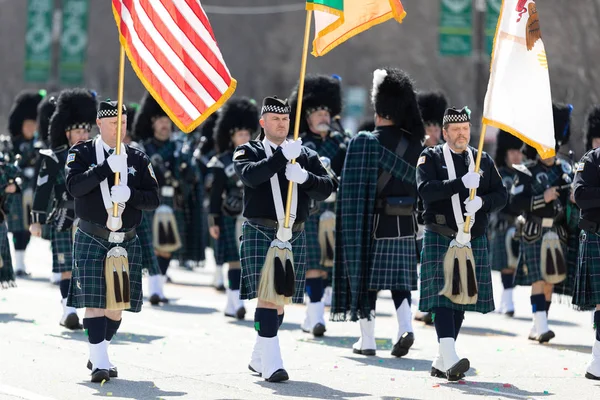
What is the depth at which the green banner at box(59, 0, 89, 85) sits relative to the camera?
110 ft

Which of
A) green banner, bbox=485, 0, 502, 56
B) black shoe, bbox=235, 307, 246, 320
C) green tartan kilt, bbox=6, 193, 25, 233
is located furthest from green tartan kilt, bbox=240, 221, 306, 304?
green banner, bbox=485, 0, 502, 56

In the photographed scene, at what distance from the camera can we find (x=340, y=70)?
58094mm

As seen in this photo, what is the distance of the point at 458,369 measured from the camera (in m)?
9.14

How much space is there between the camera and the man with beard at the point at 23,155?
1605 cm

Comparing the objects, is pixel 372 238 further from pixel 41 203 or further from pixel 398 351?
pixel 41 203

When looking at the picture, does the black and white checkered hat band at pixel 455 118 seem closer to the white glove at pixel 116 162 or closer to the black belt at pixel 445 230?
the black belt at pixel 445 230

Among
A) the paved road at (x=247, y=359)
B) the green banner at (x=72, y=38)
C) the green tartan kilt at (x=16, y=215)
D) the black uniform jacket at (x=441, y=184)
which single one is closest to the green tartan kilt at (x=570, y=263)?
the paved road at (x=247, y=359)

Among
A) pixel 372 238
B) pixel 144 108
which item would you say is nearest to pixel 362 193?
pixel 372 238

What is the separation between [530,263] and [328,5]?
3726mm

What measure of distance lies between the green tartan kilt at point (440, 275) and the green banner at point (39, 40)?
25201 mm

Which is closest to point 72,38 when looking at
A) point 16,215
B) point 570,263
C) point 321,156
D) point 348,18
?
point 16,215

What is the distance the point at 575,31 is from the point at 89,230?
988 inches

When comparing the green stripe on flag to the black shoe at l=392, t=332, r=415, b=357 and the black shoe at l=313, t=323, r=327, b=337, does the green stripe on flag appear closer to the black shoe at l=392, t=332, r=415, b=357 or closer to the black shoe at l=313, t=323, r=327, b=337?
the black shoe at l=392, t=332, r=415, b=357

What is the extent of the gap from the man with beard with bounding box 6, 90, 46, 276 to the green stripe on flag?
7.06m
